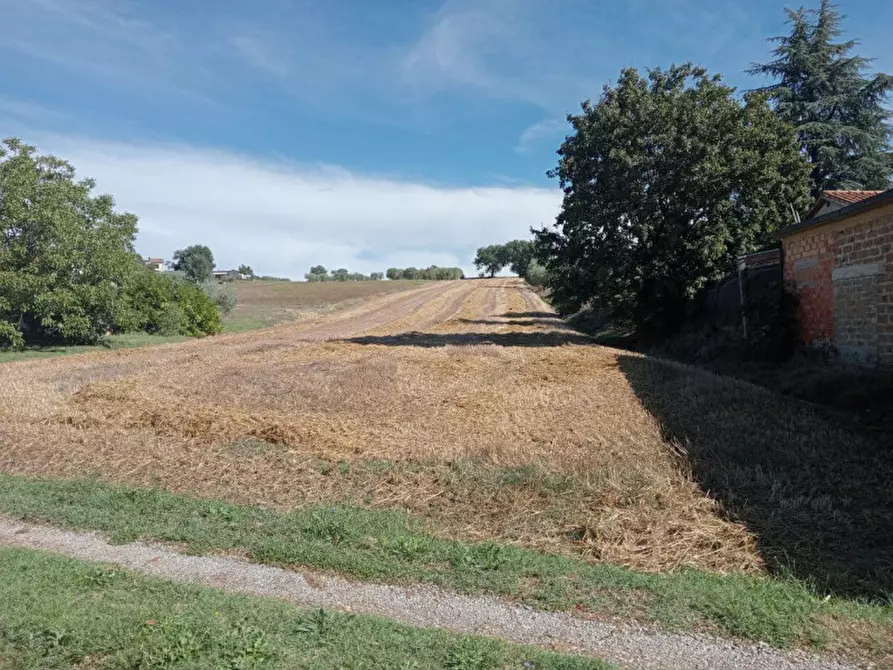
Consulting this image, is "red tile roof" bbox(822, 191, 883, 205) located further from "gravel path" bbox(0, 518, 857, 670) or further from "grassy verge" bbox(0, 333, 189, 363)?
"grassy verge" bbox(0, 333, 189, 363)

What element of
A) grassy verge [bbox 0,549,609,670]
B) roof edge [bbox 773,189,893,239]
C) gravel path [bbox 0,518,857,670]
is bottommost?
gravel path [bbox 0,518,857,670]

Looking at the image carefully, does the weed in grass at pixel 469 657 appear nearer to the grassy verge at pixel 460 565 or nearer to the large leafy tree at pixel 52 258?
the grassy verge at pixel 460 565

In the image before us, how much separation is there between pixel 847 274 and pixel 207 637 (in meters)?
12.8

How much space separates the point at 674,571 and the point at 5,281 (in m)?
22.8

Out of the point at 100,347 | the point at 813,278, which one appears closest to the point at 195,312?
the point at 100,347

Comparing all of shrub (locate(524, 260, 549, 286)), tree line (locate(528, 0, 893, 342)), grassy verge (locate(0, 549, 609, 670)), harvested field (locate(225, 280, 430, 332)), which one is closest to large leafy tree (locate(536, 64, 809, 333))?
tree line (locate(528, 0, 893, 342))

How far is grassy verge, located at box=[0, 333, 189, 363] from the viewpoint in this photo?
810 inches

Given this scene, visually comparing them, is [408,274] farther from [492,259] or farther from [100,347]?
[100,347]

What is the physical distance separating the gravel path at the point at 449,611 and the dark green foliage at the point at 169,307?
23046 mm

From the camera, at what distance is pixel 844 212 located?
11641 millimetres

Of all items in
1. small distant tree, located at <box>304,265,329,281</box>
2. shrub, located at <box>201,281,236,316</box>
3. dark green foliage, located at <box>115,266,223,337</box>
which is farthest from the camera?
small distant tree, located at <box>304,265,329,281</box>

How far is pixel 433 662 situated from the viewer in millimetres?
3518

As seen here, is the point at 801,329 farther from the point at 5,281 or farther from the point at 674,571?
the point at 5,281

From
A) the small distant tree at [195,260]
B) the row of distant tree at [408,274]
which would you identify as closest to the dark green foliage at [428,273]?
the row of distant tree at [408,274]
